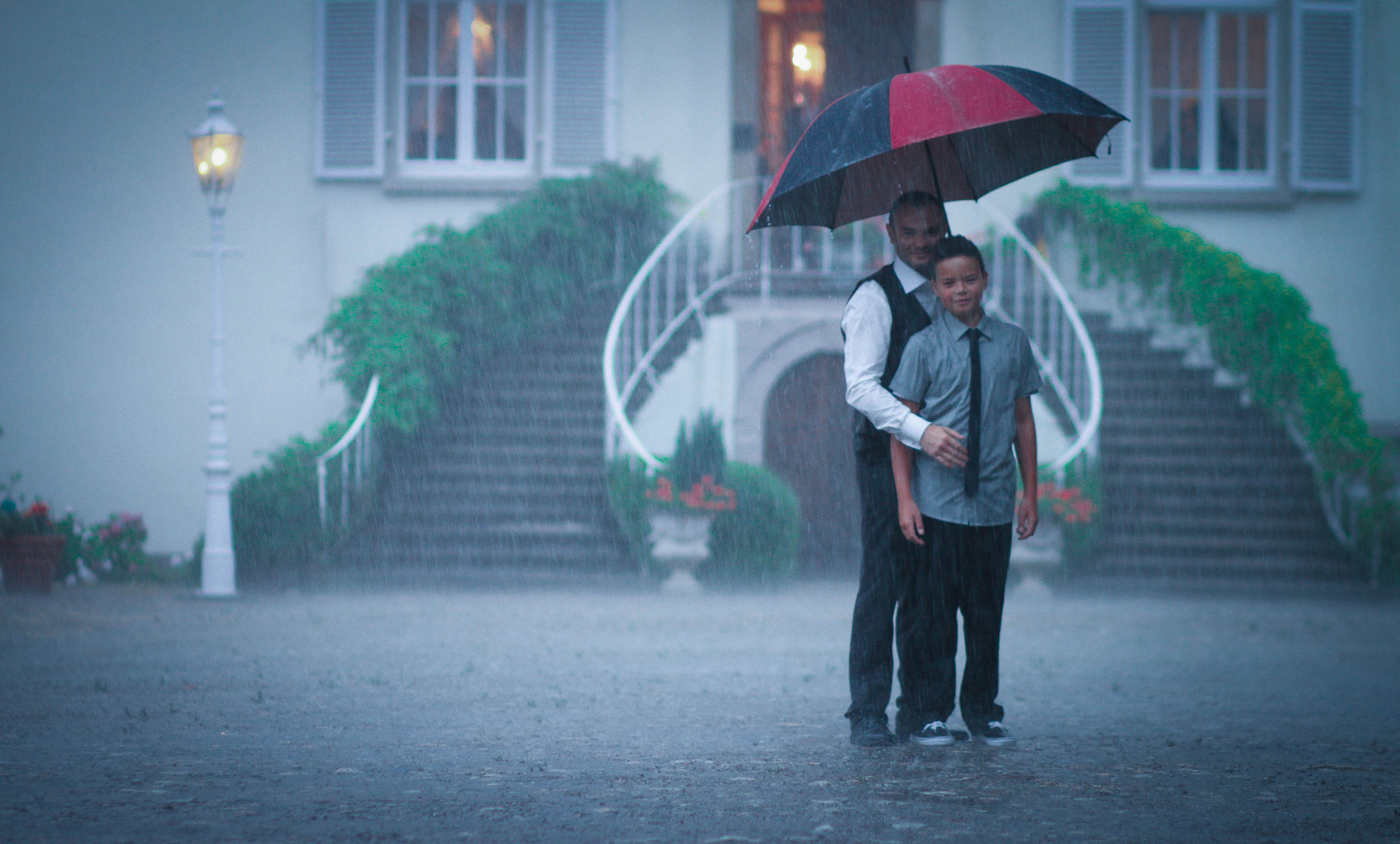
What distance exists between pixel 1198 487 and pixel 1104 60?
4.36m

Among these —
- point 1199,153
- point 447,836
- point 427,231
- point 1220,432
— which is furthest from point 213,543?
point 1199,153

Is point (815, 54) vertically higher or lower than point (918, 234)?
higher

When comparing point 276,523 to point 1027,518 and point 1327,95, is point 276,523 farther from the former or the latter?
point 1327,95

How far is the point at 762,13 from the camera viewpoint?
14.4 metres

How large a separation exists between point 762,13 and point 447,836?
12060 millimetres

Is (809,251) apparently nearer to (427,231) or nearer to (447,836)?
(427,231)

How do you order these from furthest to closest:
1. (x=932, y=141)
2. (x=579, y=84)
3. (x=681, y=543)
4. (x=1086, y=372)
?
(x=579, y=84) < (x=1086, y=372) < (x=681, y=543) < (x=932, y=141)

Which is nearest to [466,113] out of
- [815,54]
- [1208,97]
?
[815,54]

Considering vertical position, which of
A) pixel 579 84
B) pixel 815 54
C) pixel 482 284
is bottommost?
pixel 482 284

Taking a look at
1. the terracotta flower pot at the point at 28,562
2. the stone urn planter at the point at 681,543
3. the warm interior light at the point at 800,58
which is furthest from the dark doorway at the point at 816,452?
the terracotta flower pot at the point at 28,562

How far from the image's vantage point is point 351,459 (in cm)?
1143

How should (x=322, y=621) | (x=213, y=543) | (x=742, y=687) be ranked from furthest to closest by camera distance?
(x=213, y=543), (x=322, y=621), (x=742, y=687)

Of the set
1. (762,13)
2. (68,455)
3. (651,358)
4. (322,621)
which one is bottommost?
(322,621)

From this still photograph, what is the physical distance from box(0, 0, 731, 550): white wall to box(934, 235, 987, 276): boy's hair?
9.22 meters
